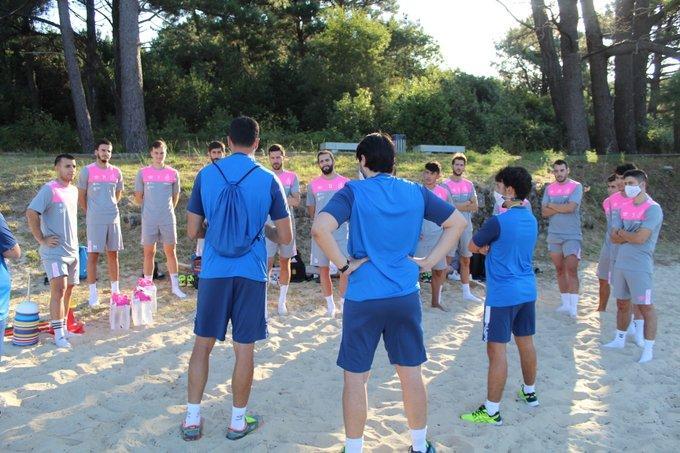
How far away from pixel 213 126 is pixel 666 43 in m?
15.1

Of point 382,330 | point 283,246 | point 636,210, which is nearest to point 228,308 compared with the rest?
point 382,330

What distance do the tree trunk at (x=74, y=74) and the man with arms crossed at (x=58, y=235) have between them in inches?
526

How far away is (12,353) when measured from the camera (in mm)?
5633

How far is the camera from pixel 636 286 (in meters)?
5.83

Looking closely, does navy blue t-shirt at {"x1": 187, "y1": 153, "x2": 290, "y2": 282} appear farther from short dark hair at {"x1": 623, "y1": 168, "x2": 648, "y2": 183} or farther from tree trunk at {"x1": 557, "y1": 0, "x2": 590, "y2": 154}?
tree trunk at {"x1": 557, "y1": 0, "x2": 590, "y2": 154}

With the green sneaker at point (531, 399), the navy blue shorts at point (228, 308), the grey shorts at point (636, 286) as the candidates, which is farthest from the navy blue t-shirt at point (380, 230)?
the grey shorts at point (636, 286)

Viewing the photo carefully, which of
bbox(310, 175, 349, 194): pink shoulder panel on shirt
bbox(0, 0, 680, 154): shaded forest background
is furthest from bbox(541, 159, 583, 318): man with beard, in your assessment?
bbox(0, 0, 680, 154): shaded forest background

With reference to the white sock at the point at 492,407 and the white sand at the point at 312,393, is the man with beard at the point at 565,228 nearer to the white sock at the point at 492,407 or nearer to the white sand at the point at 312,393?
the white sand at the point at 312,393

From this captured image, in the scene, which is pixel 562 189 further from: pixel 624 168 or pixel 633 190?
pixel 633 190

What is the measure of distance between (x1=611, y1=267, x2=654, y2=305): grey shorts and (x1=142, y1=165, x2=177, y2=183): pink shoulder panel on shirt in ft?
17.8

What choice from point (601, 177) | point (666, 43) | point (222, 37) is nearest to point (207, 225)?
point (601, 177)

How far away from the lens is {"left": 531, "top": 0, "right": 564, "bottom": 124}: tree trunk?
18.0 meters

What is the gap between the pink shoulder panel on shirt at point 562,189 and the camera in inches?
293

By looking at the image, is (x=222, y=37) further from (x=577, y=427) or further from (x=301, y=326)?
(x=577, y=427)
